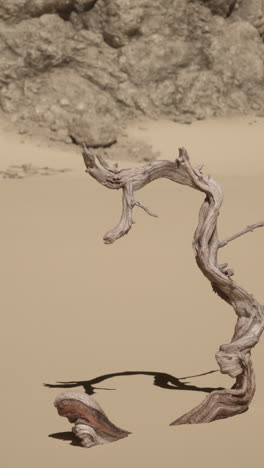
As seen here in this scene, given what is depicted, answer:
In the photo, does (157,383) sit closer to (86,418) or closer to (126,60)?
(86,418)

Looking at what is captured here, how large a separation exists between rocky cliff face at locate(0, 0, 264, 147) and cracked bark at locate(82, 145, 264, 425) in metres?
10.4

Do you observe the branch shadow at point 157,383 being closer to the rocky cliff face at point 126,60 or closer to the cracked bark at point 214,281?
the cracked bark at point 214,281

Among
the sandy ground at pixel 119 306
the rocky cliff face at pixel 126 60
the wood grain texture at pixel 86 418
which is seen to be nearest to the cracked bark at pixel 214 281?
the sandy ground at pixel 119 306

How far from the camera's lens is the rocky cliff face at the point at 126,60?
61.8 feet

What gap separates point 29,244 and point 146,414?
5.25 m

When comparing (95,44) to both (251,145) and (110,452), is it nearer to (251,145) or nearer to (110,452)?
(251,145)

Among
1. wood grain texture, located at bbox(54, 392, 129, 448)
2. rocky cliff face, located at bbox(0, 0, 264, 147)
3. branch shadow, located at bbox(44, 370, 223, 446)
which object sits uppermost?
rocky cliff face, located at bbox(0, 0, 264, 147)

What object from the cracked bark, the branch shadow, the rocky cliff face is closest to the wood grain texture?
the cracked bark

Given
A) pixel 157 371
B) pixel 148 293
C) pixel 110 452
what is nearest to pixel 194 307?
pixel 148 293

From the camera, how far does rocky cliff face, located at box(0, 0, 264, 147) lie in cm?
1883

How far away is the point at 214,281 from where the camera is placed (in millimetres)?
8016

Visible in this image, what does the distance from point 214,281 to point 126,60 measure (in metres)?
11.9

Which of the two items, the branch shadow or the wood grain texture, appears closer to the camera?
the wood grain texture

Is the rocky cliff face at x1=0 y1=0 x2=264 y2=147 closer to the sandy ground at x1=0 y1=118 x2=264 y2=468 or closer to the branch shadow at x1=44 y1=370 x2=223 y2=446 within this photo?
the sandy ground at x1=0 y1=118 x2=264 y2=468
